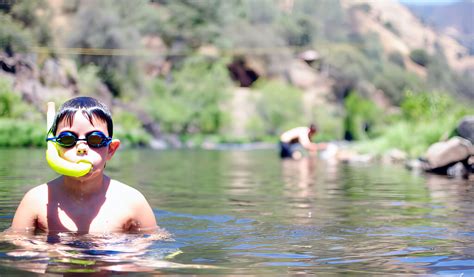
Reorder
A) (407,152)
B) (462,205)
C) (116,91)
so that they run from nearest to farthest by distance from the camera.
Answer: (462,205)
(407,152)
(116,91)

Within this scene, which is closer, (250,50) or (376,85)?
(250,50)

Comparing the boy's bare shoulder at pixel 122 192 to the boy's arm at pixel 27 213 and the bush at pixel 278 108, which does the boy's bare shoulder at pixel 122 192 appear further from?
the bush at pixel 278 108

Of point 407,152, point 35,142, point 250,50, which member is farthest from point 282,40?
point 407,152

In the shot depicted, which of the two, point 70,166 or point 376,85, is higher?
point 376,85

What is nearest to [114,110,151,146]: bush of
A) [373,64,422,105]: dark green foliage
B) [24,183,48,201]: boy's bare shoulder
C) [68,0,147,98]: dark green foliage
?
[68,0,147,98]: dark green foliage

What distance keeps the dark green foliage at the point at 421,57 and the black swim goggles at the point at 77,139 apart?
123 m

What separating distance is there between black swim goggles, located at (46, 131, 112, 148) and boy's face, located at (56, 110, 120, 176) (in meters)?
0.02

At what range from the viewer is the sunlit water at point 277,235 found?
4840mm

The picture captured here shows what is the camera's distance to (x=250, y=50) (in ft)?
294

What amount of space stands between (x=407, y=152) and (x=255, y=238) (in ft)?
65.1

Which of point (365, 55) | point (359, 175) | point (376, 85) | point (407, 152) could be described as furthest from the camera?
point (365, 55)

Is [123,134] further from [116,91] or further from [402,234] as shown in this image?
[402,234]

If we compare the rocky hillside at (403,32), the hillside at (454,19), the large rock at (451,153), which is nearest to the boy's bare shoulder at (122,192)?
the large rock at (451,153)

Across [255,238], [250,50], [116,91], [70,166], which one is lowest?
[255,238]
